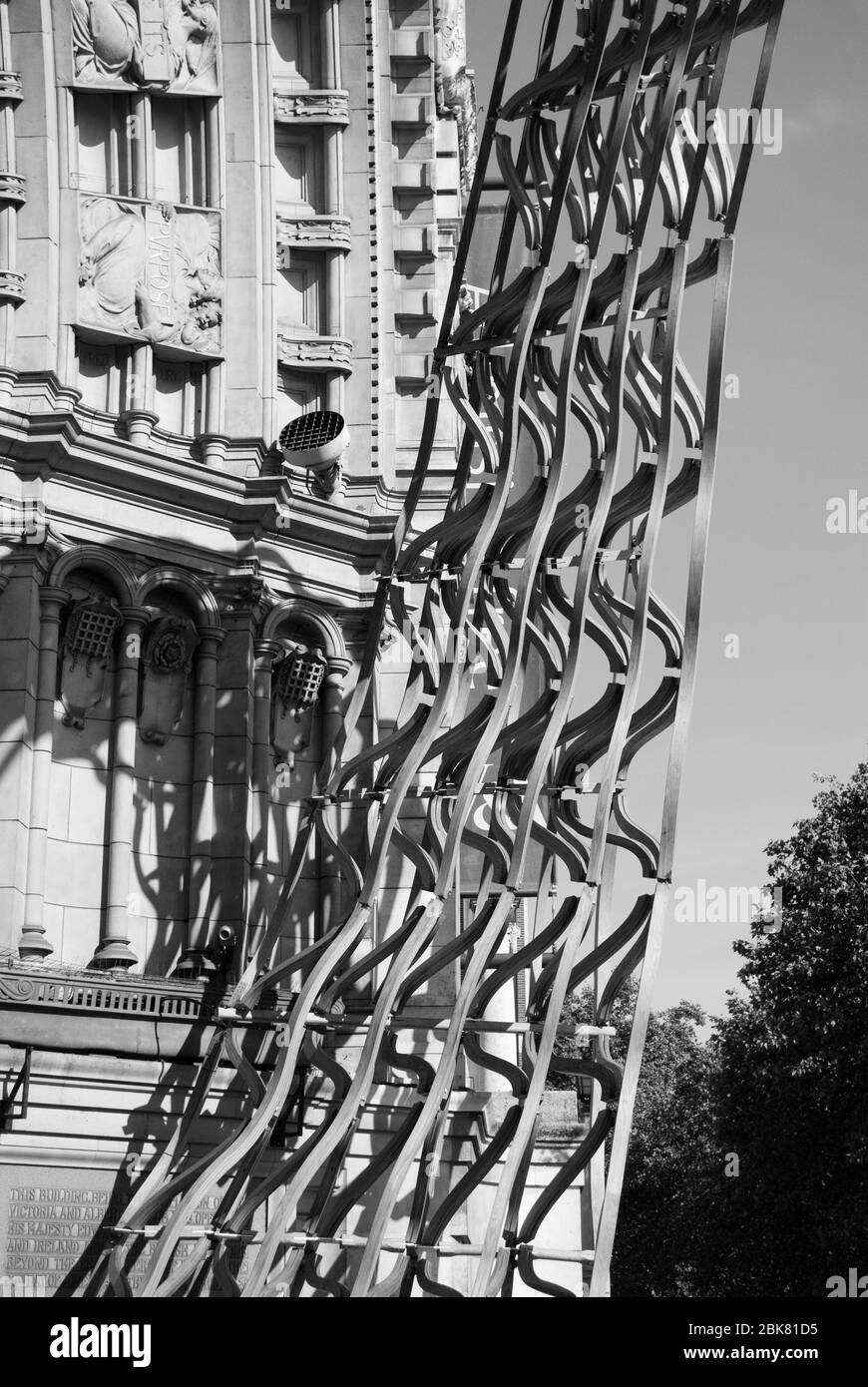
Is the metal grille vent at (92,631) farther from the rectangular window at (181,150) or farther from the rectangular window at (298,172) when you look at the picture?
the rectangular window at (298,172)

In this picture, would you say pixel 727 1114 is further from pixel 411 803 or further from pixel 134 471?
pixel 134 471

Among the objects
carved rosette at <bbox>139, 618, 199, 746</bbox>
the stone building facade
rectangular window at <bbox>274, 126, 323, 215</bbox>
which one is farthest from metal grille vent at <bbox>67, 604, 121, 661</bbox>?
rectangular window at <bbox>274, 126, 323, 215</bbox>

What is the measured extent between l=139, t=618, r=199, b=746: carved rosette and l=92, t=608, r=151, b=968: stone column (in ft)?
0.69

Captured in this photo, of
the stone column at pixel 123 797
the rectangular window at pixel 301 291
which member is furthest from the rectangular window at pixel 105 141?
the stone column at pixel 123 797

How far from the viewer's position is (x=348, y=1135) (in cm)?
1847

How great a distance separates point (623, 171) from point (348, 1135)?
1322 cm

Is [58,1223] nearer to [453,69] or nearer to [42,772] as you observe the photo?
[42,772]

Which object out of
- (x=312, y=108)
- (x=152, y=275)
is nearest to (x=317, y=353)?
(x=152, y=275)

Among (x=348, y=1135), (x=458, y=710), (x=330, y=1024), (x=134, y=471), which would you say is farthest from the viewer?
(x=458, y=710)

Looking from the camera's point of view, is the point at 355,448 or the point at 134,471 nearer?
the point at 134,471

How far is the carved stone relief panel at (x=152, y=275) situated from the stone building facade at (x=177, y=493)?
0.14 feet

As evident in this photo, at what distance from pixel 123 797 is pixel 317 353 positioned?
771 cm

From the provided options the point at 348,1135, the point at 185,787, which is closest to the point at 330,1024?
the point at 348,1135

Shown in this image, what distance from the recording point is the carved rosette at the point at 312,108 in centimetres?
2642
